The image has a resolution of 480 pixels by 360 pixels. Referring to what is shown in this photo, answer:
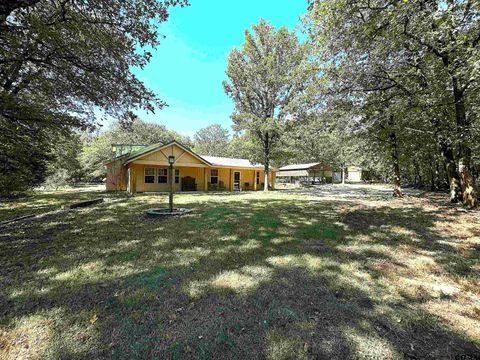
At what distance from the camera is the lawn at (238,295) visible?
81.9 inches

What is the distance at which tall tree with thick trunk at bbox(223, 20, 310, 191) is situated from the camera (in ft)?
60.7

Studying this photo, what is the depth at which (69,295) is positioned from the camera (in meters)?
2.87

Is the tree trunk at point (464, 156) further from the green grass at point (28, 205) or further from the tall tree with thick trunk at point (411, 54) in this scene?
the green grass at point (28, 205)

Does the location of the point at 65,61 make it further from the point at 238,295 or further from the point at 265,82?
the point at 265,82

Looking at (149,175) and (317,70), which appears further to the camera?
(149,175)

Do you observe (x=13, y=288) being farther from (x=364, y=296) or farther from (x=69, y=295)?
(x=364, y=296)

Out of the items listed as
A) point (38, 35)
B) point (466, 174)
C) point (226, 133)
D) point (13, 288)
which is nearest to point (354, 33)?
point (466, 174)

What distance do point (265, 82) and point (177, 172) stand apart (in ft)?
34.8

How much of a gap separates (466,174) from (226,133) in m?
54.7

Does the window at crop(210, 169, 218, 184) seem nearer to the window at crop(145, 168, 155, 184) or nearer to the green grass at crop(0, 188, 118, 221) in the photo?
the window at crop(145, 168, 155, 184)

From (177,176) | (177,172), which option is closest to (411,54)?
(177,172)

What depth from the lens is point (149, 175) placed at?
59.5 feet

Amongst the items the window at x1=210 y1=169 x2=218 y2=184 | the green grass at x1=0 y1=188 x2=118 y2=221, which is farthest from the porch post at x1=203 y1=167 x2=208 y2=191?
the green grass at x1=0 y1=188 x2=118 y2=221

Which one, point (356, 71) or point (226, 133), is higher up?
point (226, 133)
